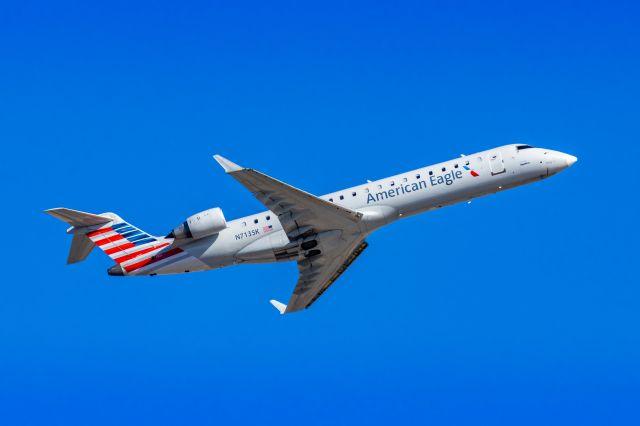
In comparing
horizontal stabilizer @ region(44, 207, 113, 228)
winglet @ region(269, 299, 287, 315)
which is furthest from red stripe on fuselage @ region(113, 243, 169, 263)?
winglet @ region(269, 299, 287, 315)

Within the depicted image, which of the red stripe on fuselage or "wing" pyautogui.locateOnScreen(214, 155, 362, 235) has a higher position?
"wing" pyautogui.locateOnScreen(214, 155, 362, 235)

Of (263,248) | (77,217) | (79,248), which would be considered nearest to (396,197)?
(263,248)

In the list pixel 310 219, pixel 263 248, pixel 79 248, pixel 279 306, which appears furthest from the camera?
pixel 279 306

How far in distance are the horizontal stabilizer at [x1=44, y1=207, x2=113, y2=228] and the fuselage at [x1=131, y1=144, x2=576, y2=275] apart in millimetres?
4110

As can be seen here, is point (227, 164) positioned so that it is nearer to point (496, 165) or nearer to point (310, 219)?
point (310, 219)

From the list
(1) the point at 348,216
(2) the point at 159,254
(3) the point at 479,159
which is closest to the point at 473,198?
(3) the point at 479,159

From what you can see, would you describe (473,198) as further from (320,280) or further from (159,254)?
(159,254)

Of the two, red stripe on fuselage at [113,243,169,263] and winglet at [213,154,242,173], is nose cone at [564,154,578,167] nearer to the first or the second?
winglet at [213,154,242,173]

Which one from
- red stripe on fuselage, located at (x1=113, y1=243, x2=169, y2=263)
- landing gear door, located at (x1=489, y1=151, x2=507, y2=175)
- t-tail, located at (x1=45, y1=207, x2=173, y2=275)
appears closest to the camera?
landing gear door, located at (x1=489, y1=151, x2=507, y2=175)

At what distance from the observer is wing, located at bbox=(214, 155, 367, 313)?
1779 inches

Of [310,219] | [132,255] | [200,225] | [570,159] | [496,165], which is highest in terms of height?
[570,159]

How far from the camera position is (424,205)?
48.2m

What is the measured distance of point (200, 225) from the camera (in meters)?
47.9

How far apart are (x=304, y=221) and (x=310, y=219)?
319mm
